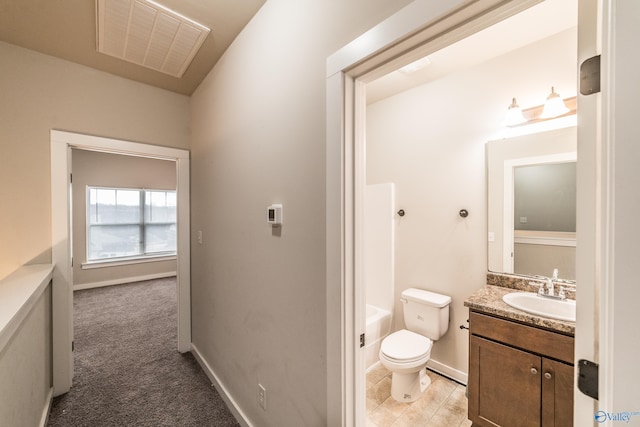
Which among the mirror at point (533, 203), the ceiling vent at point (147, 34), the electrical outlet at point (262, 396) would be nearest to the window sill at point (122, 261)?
the ceiling vent at point (147, 34)

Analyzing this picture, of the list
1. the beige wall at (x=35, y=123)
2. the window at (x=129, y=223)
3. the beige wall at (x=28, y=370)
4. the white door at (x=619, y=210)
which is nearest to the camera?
the white door at (x=619, y=210)

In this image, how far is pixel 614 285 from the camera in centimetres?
51

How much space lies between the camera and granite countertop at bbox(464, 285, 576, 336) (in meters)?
1.35

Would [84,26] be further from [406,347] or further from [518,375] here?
[518,375]

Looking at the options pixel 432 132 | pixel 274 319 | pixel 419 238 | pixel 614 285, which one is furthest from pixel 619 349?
pixel 432 132

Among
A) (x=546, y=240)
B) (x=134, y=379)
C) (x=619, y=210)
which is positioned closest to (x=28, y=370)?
(x=134, y=379)

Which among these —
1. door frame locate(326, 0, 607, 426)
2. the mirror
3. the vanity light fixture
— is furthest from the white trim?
door frame locate(326, 0, 607, 426)

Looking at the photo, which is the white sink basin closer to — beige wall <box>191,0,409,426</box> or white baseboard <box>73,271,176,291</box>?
beige wall <box>191,0,409,426</box>

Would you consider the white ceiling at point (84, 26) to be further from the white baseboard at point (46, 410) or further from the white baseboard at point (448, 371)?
the white baseboard at point (448, 371)

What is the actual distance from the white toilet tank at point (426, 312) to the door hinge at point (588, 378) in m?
1.68

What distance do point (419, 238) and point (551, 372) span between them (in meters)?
1.30

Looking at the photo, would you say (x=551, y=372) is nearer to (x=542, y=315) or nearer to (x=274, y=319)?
(x=542, y=315)

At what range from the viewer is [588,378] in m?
0.57

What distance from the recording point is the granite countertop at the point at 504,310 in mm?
1352
